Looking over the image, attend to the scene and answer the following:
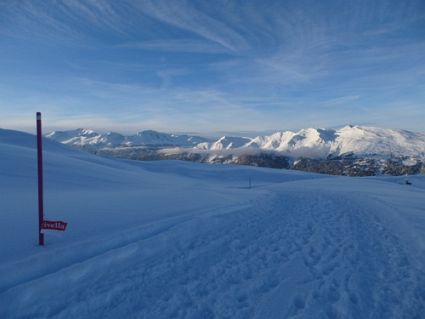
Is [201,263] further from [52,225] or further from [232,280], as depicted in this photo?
[52,225]

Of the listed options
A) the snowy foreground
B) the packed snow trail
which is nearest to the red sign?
the snowy foreground

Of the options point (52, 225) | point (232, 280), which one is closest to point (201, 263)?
point (232, 280)

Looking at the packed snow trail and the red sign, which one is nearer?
the packed snow trail

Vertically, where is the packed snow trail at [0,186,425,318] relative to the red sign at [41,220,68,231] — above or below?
below

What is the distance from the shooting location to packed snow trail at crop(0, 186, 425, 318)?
5.30 m

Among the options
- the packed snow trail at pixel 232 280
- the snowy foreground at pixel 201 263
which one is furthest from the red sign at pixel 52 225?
the packed snow trail at pixel 232 280

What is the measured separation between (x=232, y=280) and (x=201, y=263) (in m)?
1.03

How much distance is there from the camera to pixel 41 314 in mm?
4914

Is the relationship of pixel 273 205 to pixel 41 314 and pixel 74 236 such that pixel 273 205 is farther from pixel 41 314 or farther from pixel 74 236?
pixel 41 314

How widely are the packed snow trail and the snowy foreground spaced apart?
0.02m

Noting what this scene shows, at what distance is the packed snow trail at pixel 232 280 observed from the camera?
530 cm

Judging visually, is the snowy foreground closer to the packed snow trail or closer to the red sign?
the packed snow trail

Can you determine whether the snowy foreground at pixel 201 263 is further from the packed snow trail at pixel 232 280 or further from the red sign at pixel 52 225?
the red sign at pixel 52 225

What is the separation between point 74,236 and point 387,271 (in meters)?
7.45
